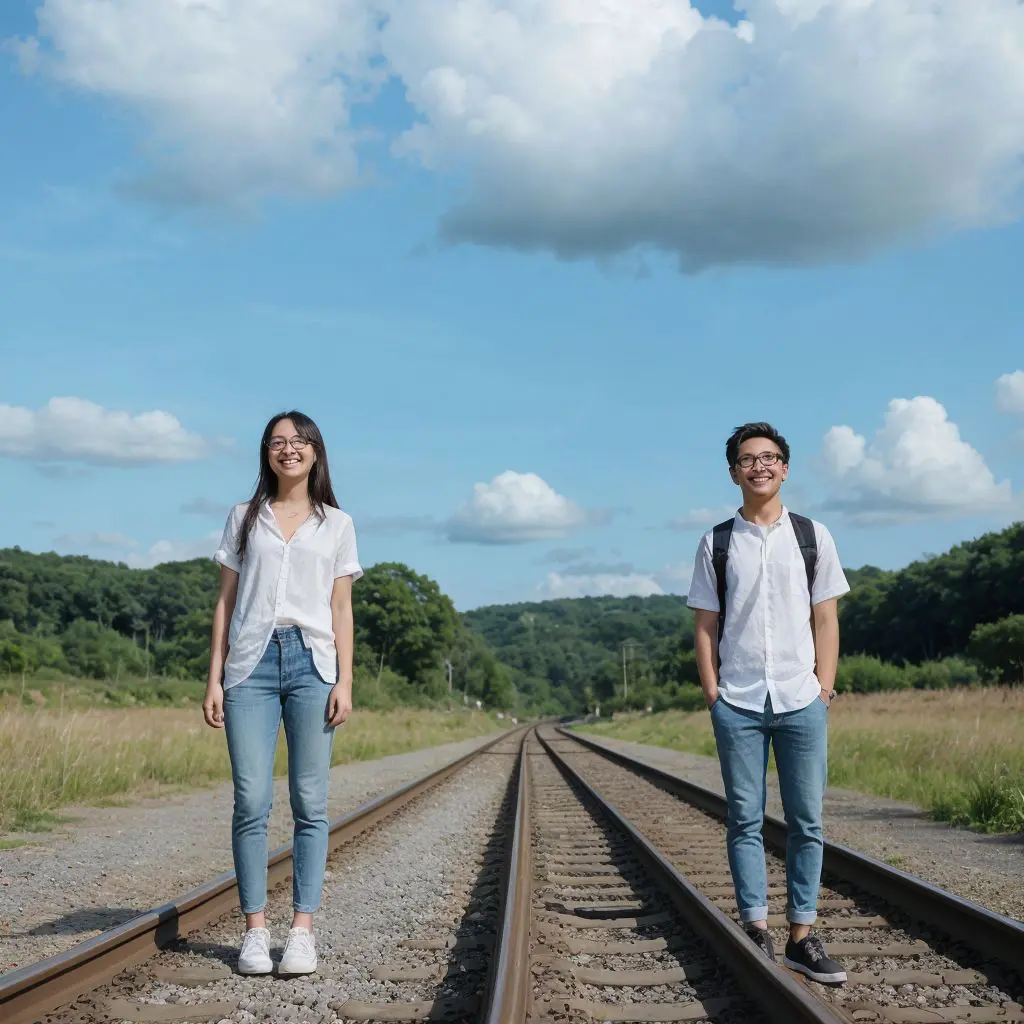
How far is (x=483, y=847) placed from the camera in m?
8.88

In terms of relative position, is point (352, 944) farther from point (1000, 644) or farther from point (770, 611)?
point (1000, 644)

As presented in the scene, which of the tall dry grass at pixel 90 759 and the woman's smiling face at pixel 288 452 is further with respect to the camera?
the tall dry grass at pixel 90 759

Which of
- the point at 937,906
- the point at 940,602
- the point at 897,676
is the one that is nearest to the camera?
the point at 937,906

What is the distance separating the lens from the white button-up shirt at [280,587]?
4.32 m

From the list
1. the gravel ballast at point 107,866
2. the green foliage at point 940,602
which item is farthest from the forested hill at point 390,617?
the gravel ballast at point 107,866

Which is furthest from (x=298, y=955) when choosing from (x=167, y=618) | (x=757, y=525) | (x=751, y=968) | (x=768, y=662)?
(x=167, y=618)

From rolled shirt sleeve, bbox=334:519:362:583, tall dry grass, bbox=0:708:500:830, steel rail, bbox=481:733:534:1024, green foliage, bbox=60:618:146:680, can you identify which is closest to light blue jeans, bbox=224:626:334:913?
rolled shirt sleeve, bbox=334:519:362:583

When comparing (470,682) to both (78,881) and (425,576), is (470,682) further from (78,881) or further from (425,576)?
(78,881)

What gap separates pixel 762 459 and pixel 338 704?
1908 millimetres

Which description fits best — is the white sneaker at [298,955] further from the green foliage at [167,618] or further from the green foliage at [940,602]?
the green foliage at [940,602]

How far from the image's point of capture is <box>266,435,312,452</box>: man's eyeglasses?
4531mm

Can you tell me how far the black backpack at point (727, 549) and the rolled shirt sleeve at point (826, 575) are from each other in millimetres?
19

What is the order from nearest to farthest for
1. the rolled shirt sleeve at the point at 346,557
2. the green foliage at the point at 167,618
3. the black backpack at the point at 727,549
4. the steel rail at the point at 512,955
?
the steel rail at the point at 512,955
the black backpack at the point at 727,549
the rolled shirt sleeve at the point at 346,557
the green foliage at the point at 167,618

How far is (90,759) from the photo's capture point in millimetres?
12406
